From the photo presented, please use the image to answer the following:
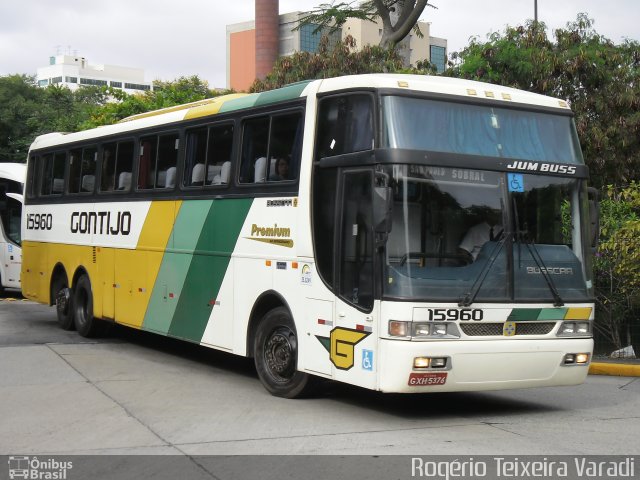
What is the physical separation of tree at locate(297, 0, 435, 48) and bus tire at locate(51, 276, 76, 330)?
13.4 m

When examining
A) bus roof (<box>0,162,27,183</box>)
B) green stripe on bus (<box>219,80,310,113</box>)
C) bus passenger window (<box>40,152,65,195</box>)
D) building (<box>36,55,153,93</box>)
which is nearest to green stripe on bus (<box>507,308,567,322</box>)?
green stripe on bus (<box>219,80,310,113</box>)

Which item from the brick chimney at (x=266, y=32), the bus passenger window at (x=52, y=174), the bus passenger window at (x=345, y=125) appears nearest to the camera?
the bus passenger window at (x=345, y=125)

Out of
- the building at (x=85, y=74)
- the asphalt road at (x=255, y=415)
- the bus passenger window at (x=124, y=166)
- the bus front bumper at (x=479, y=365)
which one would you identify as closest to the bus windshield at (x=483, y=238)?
the bus front bumper at (x=479, y=365)

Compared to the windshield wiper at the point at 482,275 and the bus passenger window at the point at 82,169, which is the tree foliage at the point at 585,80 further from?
the windshield wiper at the point at 482,275

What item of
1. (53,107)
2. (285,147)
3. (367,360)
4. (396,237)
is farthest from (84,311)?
(53,107)

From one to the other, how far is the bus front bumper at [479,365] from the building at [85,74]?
17997cm

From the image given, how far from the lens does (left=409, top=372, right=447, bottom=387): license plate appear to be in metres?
8.80

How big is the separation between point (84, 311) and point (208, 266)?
499cm

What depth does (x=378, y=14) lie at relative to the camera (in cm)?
2892

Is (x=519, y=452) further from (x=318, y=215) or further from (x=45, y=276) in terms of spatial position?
(x=45, y=276)

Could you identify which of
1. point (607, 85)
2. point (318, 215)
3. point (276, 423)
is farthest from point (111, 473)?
point (607, 85)

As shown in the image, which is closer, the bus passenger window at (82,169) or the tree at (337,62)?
the bus passenger window at (82,169)

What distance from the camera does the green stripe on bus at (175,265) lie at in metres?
12.5

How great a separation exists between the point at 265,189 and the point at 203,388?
7.96 feet
